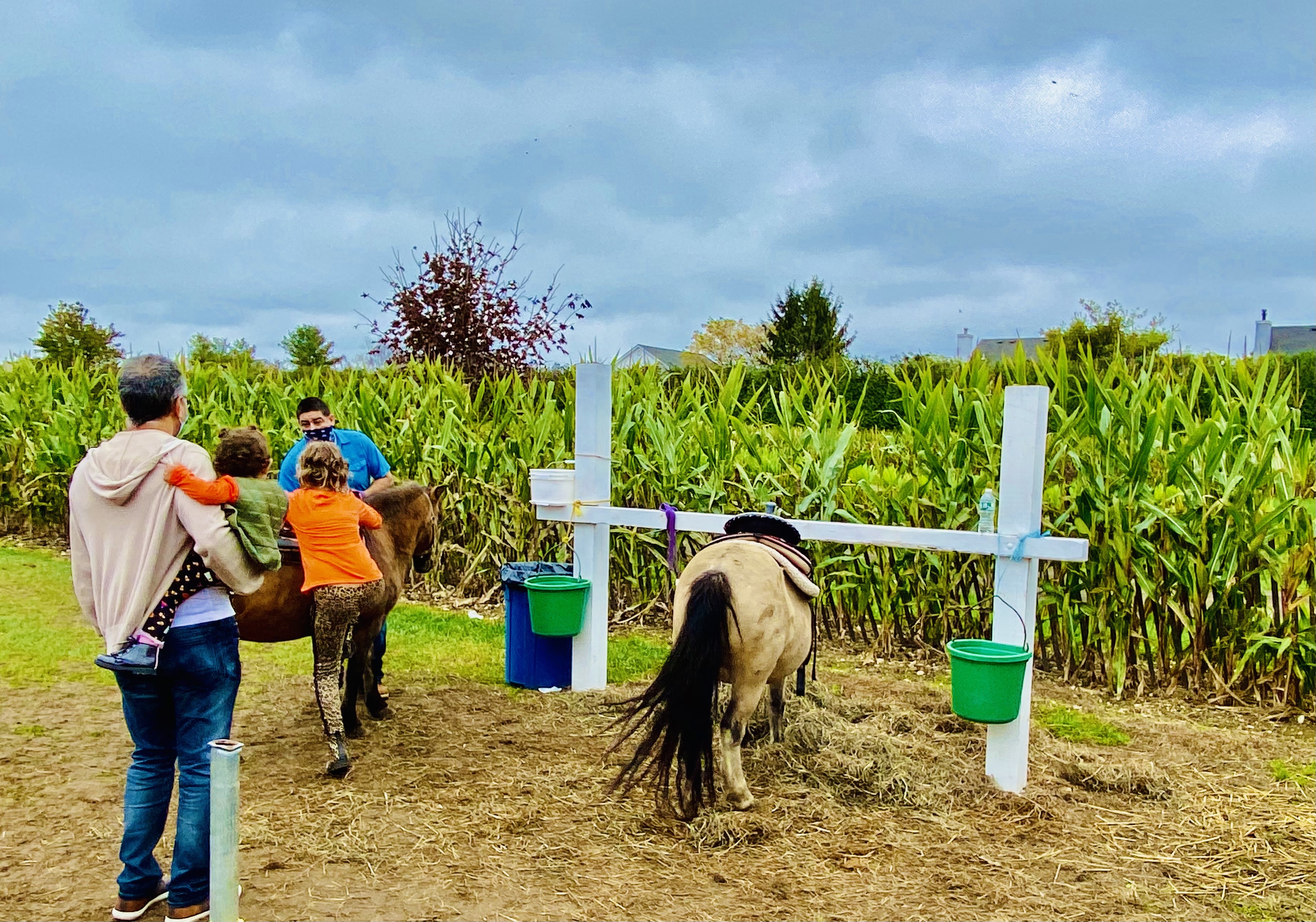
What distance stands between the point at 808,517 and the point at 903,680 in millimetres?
1538

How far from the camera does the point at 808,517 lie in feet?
23.8

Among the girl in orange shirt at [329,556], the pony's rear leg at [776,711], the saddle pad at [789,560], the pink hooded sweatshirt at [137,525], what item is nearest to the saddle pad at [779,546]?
the saddle pad at [789,560]

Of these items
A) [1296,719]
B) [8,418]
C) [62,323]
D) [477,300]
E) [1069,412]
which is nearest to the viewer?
[1296,719]

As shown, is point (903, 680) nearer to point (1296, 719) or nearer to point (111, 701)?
point (1296, 719)

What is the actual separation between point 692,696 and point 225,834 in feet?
5.38

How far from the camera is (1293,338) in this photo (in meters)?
41.2

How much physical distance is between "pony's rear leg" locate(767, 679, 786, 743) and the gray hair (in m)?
2.81

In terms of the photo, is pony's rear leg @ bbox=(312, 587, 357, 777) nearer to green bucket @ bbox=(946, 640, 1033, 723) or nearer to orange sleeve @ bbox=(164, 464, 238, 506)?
orange sleeve @ bbox=(164, 464, 238, 506)

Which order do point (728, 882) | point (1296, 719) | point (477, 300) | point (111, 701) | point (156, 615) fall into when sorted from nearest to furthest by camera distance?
point (156, 615) → point (728, 882) → point (1296, 719) → point (111, 701) → point (477, 300)

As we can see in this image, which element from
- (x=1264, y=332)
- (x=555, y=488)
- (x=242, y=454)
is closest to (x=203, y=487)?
(x=242, y=454)

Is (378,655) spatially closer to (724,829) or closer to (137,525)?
(724,829)

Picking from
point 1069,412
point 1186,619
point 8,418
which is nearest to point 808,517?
point 1069,412

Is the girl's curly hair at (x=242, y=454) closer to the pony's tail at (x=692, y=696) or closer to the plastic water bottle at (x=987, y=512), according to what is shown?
the pony's tail at (x=692, y=696)

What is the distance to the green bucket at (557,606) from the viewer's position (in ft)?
18.1
